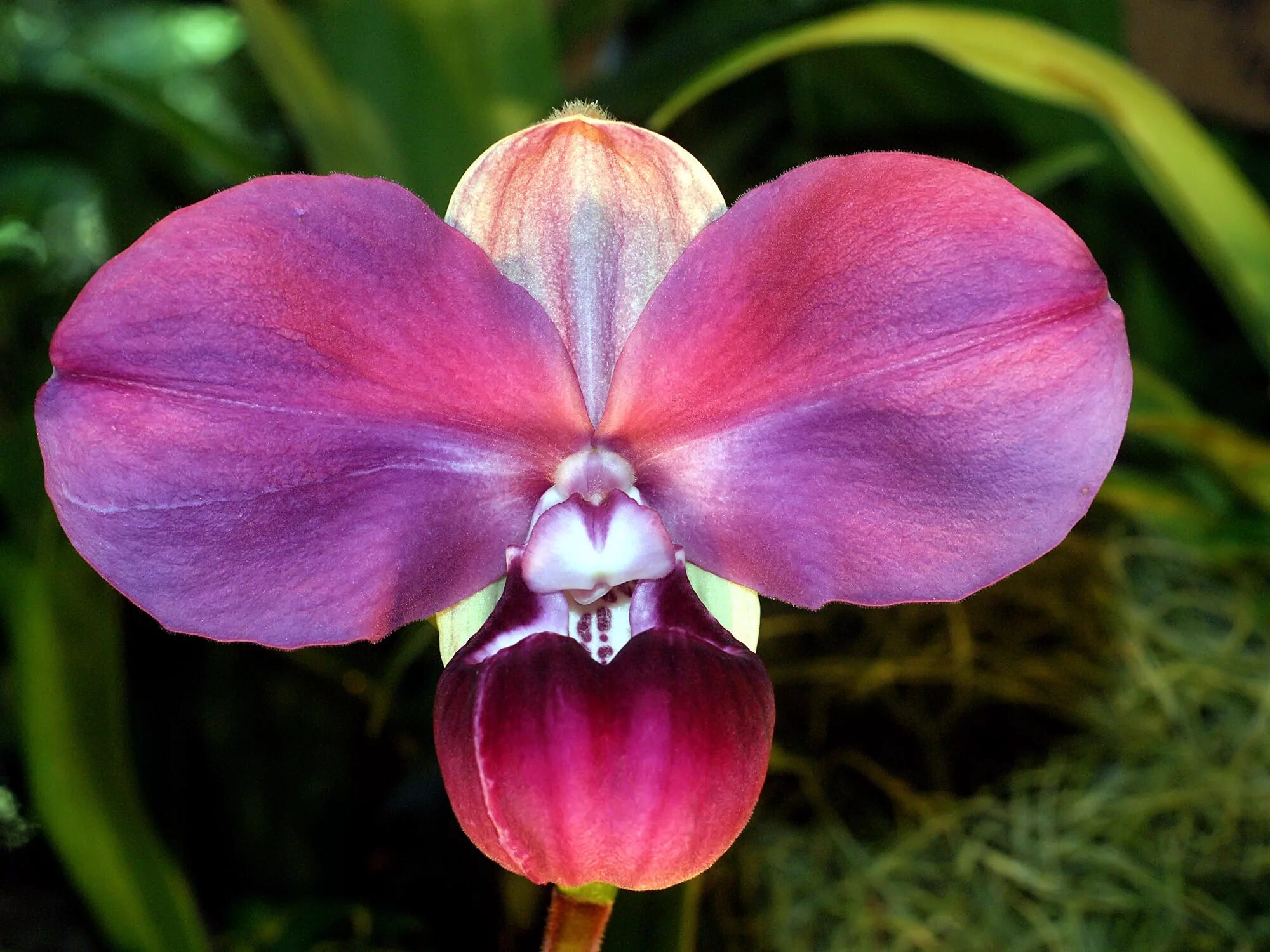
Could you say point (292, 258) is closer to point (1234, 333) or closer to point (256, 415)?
point (256, 415)

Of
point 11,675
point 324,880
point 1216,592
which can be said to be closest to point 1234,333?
point 1216,592

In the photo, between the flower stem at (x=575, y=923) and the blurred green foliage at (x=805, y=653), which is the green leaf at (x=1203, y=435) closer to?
the blurred green foliage at (x=805, y=653)

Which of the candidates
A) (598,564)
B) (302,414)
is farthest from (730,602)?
(302,414)

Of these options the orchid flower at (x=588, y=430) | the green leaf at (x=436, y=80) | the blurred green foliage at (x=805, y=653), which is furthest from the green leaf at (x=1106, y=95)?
the orchid flower at (x=588, y=430)

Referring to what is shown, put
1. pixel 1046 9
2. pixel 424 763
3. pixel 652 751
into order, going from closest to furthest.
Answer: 1. pixel 652 751
2. pixel 424 763
3. pixel 1046 9

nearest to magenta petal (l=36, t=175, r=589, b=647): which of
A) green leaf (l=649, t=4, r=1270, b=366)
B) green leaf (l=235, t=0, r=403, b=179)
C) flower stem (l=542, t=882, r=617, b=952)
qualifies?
flower stem (l=542, t=882, r=617, b=952)

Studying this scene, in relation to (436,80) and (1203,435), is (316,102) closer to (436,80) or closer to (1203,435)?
(436,80)

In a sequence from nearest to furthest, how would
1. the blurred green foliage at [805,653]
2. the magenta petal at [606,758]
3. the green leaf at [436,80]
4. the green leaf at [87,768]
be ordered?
1. the magenta petal at [606,758]
2. the green leaf at [87,768]
3. the blurred green foliage at [805,653]
4. the green leaf at [436,80]
